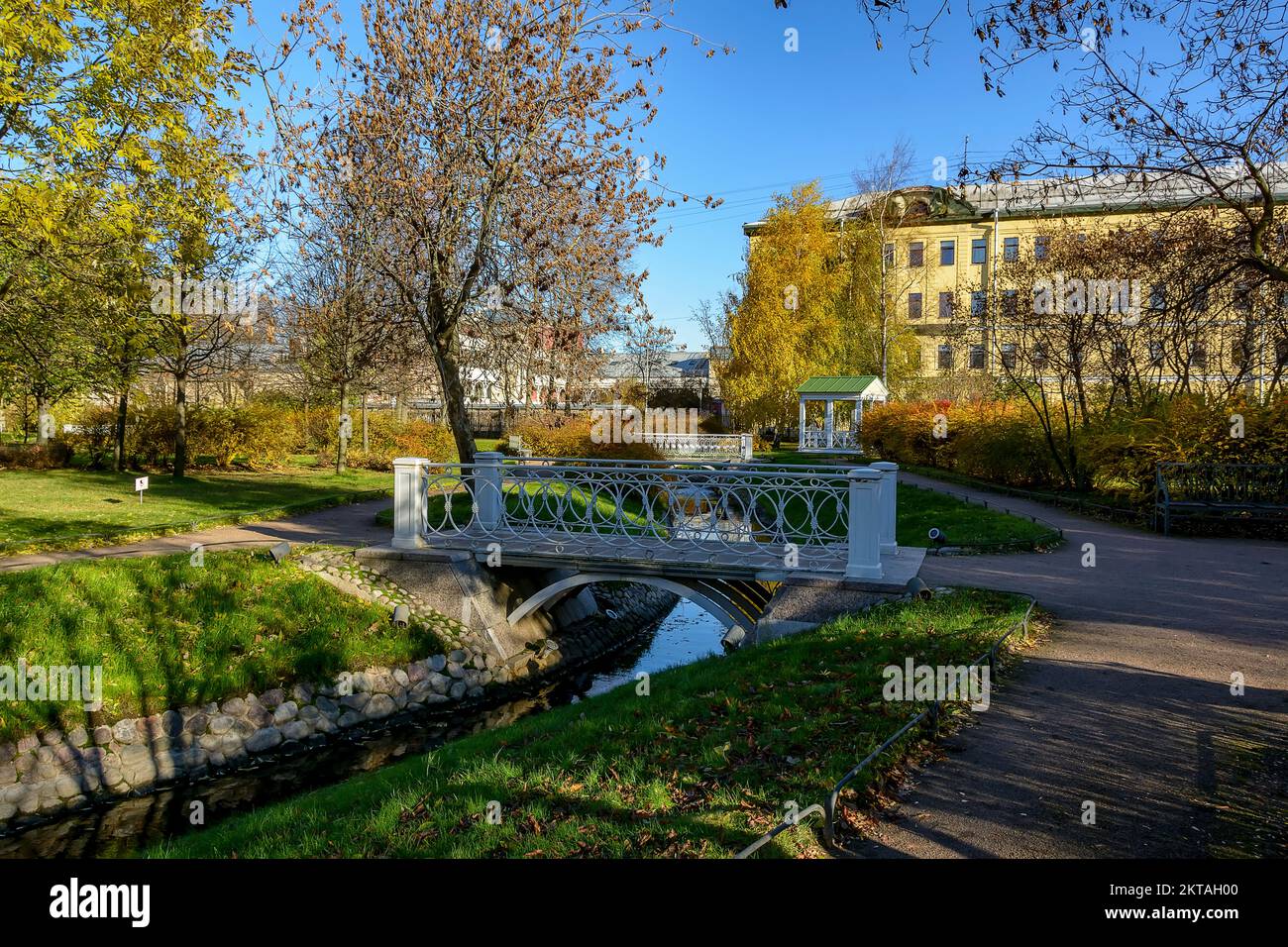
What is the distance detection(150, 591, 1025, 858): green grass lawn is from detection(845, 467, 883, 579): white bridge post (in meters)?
0.89

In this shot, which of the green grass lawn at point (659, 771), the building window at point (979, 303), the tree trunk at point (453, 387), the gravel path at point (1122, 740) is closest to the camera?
the gravel path at point (1122, 740)

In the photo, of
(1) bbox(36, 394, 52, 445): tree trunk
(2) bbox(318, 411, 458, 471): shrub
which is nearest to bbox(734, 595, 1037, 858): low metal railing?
(2) bbox(318, 411, 458, 471): shrub

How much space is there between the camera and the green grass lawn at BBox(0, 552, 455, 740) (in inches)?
340

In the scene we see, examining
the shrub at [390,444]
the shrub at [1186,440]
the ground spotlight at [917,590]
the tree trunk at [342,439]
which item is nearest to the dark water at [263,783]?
the ground spotlight at [917,590]

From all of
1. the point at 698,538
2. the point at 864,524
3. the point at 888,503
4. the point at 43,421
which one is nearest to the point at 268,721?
the point at 698,538

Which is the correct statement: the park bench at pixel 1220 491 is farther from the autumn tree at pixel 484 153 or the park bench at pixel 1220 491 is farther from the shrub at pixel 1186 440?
the autumn tree at pixel 484 153

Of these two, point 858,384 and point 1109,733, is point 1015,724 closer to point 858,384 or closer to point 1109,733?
point 1109,733

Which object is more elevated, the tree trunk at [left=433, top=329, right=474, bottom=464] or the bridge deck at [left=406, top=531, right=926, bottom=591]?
the tree trunk at [left=433, top=329, right=474, bottom=464]

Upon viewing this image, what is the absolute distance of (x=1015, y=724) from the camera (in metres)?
5.54

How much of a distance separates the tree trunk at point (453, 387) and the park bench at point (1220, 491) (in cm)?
1278

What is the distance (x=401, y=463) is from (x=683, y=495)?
4.18 metres

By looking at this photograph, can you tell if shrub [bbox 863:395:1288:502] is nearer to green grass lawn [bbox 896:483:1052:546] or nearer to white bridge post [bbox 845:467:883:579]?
green grass lawn [bbox 896:483:1052:546]

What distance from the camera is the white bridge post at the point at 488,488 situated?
1183 cm

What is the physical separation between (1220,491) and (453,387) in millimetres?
14087
